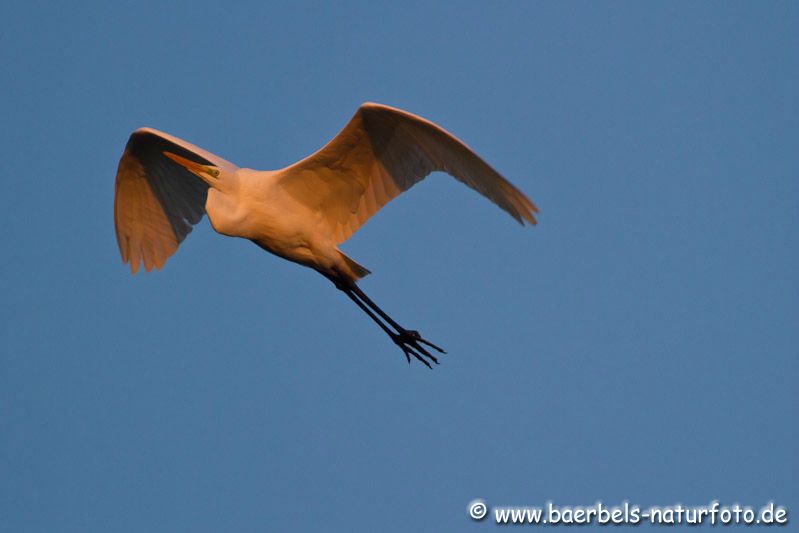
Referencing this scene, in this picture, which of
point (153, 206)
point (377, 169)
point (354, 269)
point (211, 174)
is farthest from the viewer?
point (153, 206)

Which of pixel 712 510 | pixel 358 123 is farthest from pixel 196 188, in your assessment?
pixel 712 510

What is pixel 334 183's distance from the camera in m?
10.0

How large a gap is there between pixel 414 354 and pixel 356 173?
6.50 feet

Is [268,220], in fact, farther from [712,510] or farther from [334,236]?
[712,510]

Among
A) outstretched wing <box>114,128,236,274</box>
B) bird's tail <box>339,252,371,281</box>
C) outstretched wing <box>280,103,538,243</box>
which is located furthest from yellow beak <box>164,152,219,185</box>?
bird's tail <box>339,252,371,281</box>

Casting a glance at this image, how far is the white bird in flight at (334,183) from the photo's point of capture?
9.09 metres

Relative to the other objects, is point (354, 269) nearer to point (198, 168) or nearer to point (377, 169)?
point (377, 169)

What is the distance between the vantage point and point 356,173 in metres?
9.96

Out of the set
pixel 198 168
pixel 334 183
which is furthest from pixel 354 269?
pixel 198 168

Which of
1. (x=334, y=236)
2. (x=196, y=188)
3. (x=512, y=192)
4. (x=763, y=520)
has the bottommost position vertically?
(x=763, y=520)

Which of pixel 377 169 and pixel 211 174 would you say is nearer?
pixel 377 169

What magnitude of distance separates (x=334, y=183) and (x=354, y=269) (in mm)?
825

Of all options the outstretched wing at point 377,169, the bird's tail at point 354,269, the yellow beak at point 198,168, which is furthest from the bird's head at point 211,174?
the bird's tail at point 354,269

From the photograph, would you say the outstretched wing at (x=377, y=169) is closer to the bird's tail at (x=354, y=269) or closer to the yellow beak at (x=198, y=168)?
the bird's tail at (x=354, y=269)
